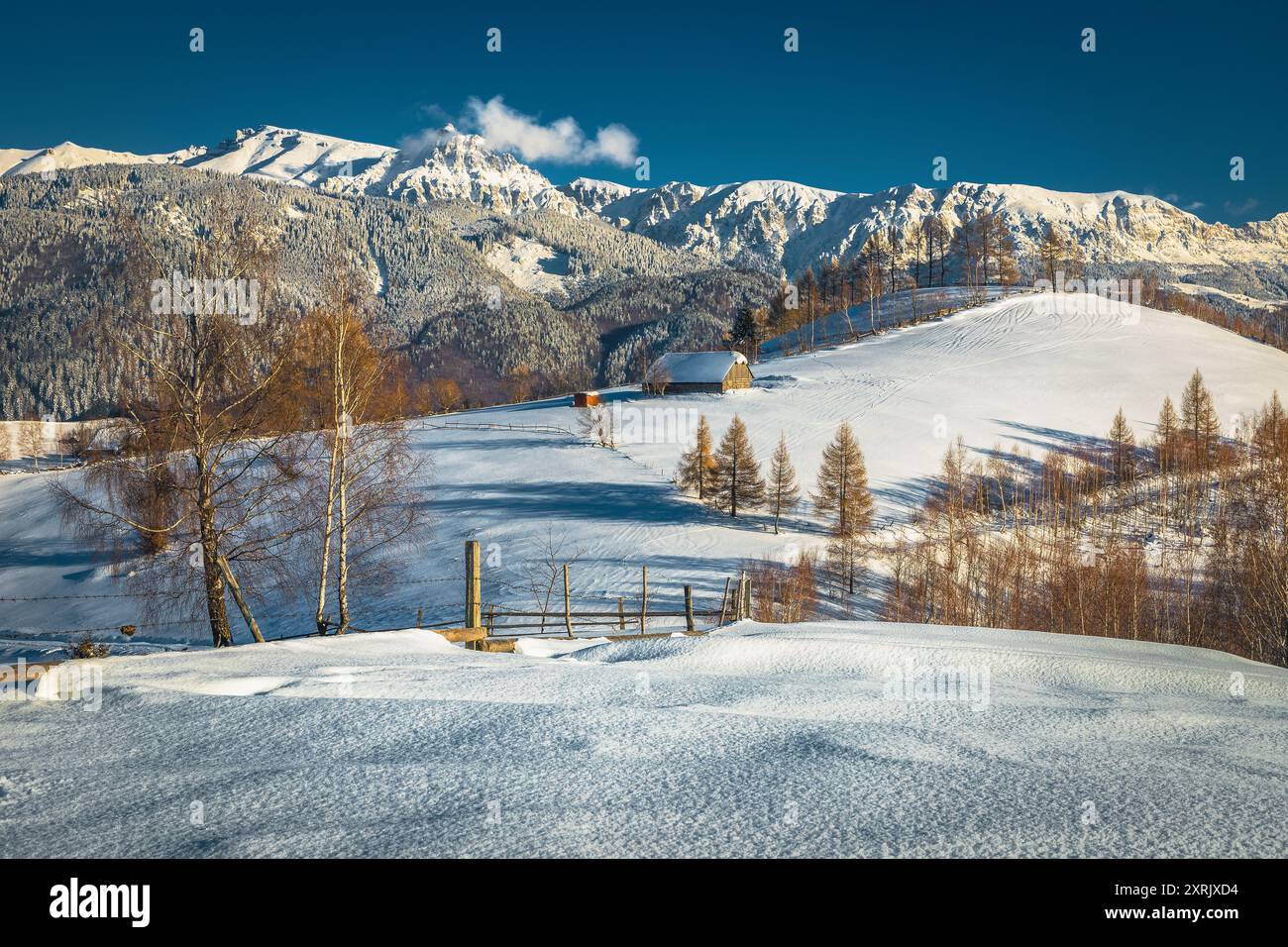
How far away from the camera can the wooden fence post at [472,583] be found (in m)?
11.1

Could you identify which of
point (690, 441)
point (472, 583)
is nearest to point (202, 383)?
point (472, 583)

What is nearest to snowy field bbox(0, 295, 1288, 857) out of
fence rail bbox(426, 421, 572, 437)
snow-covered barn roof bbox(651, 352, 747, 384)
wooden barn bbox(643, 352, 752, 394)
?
fence rail bbox(426, 421, 572, 437)

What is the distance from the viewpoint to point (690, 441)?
5788 centimetres

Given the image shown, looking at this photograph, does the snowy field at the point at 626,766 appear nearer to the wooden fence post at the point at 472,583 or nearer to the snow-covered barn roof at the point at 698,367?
the wooden fence post at the point at 472,583

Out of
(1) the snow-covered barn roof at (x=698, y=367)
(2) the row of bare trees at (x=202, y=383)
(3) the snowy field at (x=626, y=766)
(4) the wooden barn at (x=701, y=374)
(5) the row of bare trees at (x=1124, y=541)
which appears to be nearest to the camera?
(3) the snowy field at (x=626, y=766)

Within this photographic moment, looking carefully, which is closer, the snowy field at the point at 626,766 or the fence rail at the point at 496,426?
the snowy field at the point at 626,766

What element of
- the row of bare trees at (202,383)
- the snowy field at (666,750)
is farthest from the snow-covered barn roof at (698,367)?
the snowy field at (666,750)

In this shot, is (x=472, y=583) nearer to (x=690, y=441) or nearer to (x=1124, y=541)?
(x=690, y=441)

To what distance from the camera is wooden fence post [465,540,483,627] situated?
11.1m

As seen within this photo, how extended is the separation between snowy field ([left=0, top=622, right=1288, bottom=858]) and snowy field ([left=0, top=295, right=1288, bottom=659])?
12837 mm

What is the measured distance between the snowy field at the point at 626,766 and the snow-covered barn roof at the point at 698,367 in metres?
70.0

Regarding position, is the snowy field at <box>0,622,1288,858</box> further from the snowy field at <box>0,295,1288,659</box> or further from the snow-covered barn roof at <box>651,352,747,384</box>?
the snow-covered barn roof at <box>651,352,747,384</box>

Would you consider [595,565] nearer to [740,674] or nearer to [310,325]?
[310,325]
